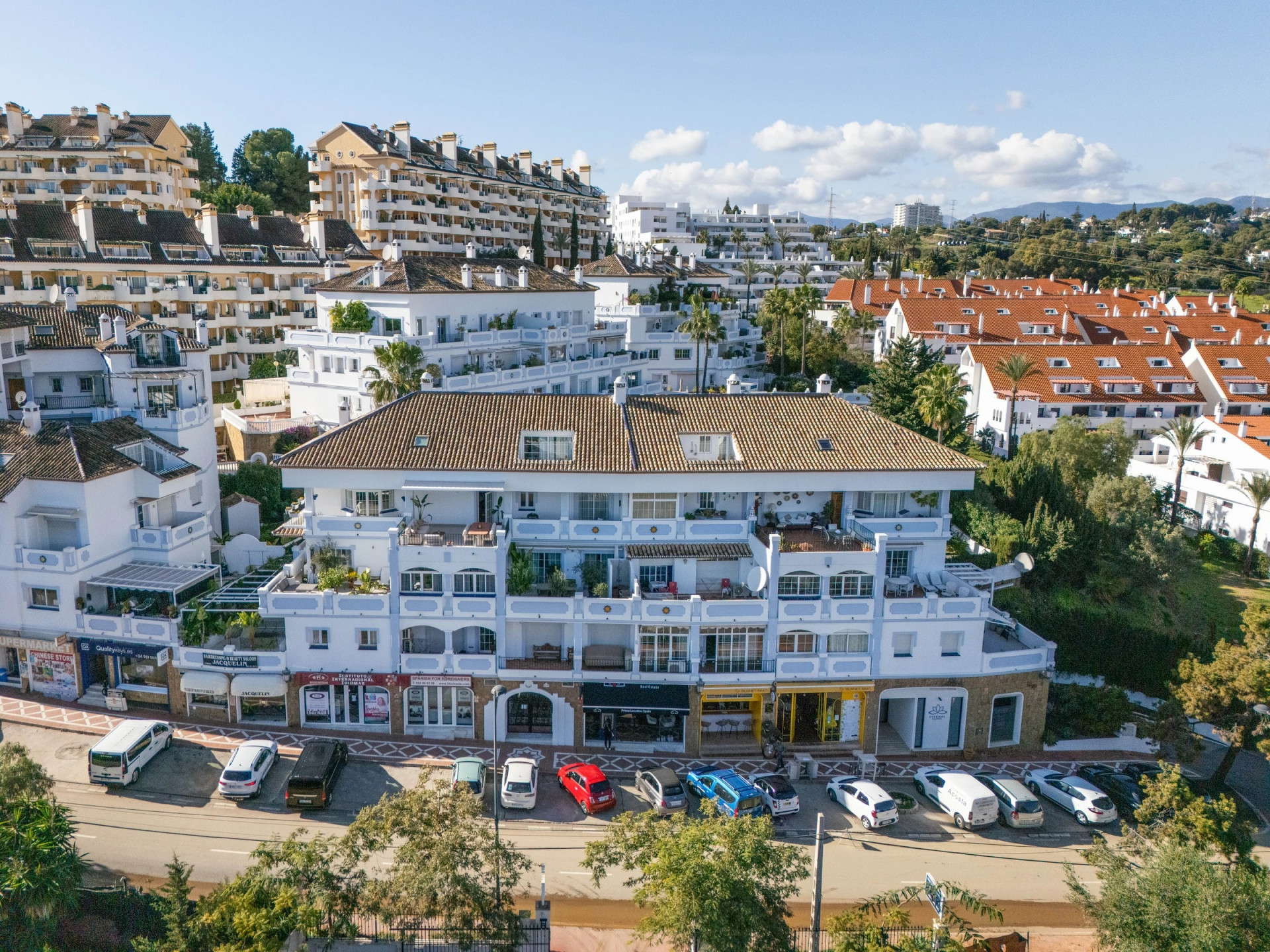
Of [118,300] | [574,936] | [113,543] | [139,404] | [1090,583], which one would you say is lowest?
[574,936]

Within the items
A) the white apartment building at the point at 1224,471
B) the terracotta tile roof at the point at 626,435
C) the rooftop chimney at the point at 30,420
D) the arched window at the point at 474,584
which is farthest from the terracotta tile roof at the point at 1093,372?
the rooftop chimney at the point at 30,420

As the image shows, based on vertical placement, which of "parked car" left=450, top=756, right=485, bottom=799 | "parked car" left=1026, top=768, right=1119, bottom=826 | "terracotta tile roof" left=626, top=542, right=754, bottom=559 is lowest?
"parked car" left=1026, top=768, right=1119, bottom=826

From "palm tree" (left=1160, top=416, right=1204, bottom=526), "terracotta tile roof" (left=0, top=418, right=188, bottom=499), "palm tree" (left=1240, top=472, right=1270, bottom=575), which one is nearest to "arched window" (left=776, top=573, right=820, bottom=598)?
"terracotta tile roof" (left=0, top=418, right=188, bottom=499)

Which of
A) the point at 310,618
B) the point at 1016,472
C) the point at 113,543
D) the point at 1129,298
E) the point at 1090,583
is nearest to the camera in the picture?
the point at 310,618

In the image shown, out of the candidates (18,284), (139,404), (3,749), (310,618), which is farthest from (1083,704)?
(18,284)

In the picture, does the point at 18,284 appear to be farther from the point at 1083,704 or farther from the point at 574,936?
the point at 1083,704

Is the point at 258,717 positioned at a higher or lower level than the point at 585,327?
lower

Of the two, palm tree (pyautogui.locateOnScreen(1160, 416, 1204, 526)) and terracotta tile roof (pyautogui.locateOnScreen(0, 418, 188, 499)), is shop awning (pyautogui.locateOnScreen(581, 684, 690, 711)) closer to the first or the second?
terracotta tile roof (pyautogui.locateOnScreen(0, 418, 188, 499))
